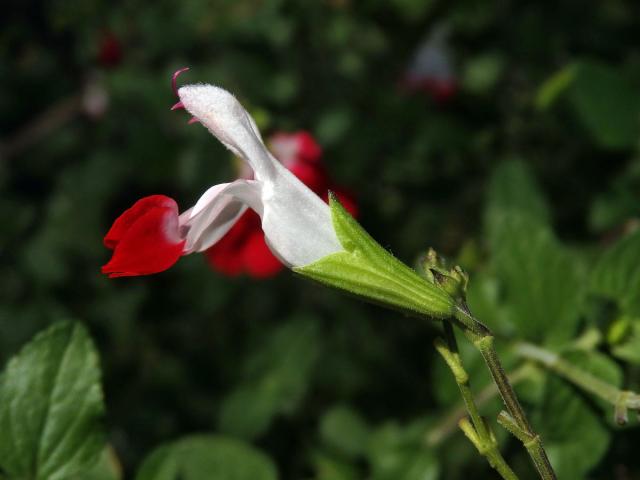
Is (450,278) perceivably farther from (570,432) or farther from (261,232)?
(261,232)

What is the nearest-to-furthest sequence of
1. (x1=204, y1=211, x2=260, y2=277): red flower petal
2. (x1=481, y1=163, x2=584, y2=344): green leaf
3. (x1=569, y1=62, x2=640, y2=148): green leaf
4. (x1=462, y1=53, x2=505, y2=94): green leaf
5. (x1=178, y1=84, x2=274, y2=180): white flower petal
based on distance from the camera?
(x1=178, y1=84, x2=274, y2=180): white flower petal, (x1=481, y1=163, x2=584, y2=344): green leaf, (x1=569, y1=62, x2=640, y2=148): green leaf, (x1=204, y1=211, x2=260, y2=277): red flower petal, (x1=462, y1=53, x2=505, y2=94): green leaf

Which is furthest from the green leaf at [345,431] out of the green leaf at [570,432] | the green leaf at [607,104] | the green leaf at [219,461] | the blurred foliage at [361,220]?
the green leaf at [607,104]

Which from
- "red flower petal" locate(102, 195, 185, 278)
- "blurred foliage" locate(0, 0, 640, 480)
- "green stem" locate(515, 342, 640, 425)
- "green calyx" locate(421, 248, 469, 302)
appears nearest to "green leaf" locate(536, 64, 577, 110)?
"blurred foliage" locate(0, 0, 640, 480)

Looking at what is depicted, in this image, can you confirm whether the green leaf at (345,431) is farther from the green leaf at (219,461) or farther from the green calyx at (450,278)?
the green calyx at (450,278)

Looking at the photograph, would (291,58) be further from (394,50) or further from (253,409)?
(253,409)

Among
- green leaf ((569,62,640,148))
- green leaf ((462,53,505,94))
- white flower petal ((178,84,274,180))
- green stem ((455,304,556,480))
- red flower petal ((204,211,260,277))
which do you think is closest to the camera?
green stem ((455,304,556,480))

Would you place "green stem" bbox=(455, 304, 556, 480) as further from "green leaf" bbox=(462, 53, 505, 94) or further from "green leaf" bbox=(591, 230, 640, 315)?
"green leaf" bbox=(462, 53, 505, 94)

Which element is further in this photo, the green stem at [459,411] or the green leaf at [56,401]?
the green stem at [459,411]
